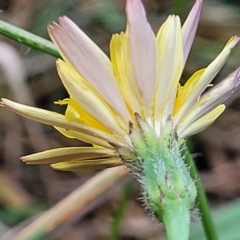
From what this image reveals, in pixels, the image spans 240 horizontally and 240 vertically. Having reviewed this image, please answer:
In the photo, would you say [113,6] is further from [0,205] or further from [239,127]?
[0,205]

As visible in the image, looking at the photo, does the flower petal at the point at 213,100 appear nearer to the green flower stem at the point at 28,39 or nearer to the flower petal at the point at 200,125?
the flower petal at the point at 200,125

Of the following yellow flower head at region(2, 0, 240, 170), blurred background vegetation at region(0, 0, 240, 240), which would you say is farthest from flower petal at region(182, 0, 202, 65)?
blurred background vegetation at region(0, 0, 240, 240)

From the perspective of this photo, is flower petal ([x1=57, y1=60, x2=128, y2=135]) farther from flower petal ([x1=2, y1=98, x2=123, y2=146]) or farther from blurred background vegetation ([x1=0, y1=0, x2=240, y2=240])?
blurred background vegetation ([x1=0, y1=0, x2=240, y2=240])

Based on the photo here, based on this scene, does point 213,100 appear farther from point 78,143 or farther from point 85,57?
point 78,143

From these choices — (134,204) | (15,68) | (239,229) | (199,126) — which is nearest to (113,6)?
(15,68)

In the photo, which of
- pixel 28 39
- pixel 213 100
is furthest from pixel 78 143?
pixel 213 100

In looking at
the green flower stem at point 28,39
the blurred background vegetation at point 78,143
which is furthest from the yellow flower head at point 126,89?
the blurred background vegetation at point 78,143

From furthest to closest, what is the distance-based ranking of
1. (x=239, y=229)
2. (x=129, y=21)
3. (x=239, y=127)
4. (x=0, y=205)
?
(x=239, y=127) < (x=0, y=205) < (x=239, y=229) < (x=129, y=21)
